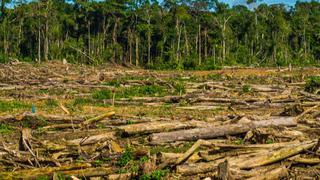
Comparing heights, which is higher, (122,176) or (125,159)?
(125,159)

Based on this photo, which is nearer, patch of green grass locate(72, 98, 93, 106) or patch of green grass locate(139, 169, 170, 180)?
patch of green grass locate(139, 169, 170, 180)

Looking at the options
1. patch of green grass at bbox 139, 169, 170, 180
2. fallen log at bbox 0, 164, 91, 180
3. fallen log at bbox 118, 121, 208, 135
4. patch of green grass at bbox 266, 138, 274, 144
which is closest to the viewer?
patch of green grass at bbox 139, 169, 170, 180

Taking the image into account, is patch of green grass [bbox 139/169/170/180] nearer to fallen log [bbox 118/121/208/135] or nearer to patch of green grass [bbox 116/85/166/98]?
fallen log [bbox 118/121/208/135]

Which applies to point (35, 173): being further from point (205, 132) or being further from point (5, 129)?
point (5, 129)

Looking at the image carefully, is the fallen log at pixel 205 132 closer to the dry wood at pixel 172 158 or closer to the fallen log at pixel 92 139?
the fallen log at pixel 92 139

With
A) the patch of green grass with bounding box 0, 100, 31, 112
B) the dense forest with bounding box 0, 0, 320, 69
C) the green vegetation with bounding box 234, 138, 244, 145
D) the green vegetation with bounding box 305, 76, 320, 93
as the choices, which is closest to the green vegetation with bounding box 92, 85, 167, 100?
the patch of green grass with bounding box 0, 100, 31, 112

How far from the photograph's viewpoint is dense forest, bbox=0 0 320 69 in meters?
68.1

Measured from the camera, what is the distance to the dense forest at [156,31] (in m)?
68.1

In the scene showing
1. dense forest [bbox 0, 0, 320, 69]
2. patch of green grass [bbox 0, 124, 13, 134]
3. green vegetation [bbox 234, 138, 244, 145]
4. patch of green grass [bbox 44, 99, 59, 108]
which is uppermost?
dense forest [bbox 0, 0, 320, 69]

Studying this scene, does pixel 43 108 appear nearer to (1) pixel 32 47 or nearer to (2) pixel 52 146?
(2) pixel 52 146

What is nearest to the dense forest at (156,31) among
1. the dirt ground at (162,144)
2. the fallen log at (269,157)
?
the dirt ground at (162,144)

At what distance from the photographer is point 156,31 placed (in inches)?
2940

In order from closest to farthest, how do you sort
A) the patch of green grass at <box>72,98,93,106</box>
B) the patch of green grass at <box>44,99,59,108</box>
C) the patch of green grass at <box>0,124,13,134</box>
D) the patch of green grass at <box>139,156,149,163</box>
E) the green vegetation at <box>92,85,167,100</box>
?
the patch of green grass at <box>139,156,149,163</box> < the patch of green grass at <box>0,124,13,134</box> < the patch of green grass at <box>44,99,59,108</box> < the patch of green grass at <box>72,98,93,106</box> < the green vegetation at <box>92,85,167,100</box>

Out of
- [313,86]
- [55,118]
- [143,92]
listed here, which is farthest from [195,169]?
[313,86]
